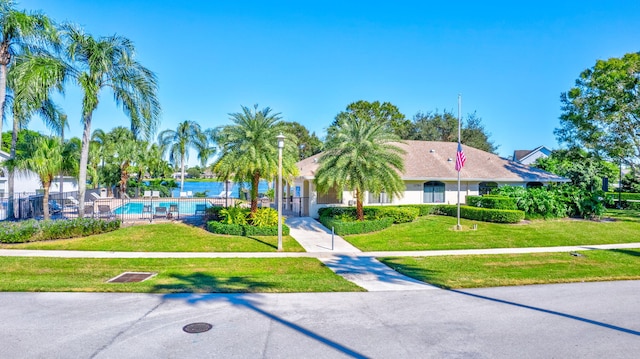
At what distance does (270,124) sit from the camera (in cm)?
1834

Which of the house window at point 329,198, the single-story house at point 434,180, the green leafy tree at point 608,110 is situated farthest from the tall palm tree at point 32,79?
the green leafy tree at point 608,110

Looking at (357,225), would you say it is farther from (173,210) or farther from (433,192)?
(173,210)

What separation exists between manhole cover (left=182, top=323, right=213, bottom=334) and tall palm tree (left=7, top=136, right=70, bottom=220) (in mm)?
14586

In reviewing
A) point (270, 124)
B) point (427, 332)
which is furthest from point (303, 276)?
point (270, 124)

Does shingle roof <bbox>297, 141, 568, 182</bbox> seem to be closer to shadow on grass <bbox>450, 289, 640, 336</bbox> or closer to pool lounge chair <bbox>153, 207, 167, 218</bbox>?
pool lounge chair <bbox>153, 207, 167, 218</bbox>

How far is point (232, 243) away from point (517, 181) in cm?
2074

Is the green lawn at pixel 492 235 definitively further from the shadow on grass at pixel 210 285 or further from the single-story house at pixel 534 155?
the single-story house at pixel 534 155

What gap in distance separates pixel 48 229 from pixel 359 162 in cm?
1362

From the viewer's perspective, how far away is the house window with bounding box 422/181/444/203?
81.7 ft

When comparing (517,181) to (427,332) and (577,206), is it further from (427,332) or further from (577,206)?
(427,332)

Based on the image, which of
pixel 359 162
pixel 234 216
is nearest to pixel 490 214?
pixel 359 162

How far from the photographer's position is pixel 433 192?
82.1 ft

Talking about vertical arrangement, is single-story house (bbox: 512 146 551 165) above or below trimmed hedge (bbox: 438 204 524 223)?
above

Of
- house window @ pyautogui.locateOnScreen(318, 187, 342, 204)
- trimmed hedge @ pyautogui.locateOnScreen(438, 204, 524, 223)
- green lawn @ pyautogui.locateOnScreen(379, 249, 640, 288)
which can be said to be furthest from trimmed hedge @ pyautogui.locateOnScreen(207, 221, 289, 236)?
trimmed hedge @ pyautogui.locateOnScreen(438, 204, 524, 223)
